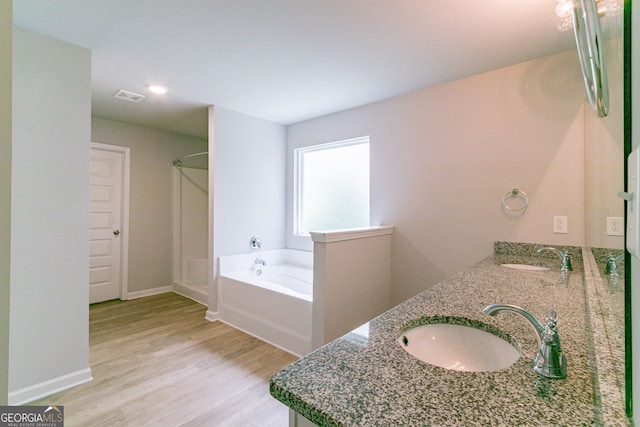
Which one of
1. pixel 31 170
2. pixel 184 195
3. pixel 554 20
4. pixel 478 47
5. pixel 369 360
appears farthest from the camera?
pixel 184 195

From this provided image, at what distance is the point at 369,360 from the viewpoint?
70 centimetres

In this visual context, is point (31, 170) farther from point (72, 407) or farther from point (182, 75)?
point (72, 407)

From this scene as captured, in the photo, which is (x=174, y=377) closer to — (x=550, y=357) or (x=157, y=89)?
(x=550, y=357)

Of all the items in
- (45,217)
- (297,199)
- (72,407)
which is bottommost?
(72,407)

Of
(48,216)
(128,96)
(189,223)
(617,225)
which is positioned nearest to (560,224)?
(617,225)

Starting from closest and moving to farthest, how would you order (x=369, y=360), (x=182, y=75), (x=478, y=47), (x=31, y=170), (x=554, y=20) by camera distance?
(x=369, y=360), (x=554, y=20), (x=31, y=170), (x=478, y=47), (x=182, y=75)

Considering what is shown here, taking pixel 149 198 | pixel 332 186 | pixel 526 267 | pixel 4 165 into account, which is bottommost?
pixel 526 267

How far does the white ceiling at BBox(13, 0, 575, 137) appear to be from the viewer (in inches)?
62.4

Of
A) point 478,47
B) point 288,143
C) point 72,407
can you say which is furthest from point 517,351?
point 288,143

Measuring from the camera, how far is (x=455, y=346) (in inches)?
37.9

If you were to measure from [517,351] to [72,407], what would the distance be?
2.45 m

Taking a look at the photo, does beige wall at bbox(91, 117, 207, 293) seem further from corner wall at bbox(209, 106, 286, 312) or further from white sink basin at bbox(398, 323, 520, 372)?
white sink basin at bbox(398, 323, 520, 372)

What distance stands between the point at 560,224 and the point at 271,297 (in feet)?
7.79

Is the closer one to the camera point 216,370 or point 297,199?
point 216,370
